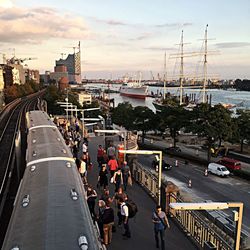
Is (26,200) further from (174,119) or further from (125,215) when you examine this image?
(174,119)

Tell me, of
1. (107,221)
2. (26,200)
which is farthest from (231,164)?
(26,200)

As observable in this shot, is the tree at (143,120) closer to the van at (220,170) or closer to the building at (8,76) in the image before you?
the van at (220,170)

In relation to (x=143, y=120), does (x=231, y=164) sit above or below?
below

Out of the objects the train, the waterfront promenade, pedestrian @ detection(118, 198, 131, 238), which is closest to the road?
the waterfront promenade

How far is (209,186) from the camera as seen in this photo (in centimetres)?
3597

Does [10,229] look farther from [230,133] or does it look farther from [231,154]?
[231,154]

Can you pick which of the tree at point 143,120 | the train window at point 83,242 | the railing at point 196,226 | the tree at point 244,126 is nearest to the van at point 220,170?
the tree at point 244,126

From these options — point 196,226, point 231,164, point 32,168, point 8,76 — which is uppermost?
point 8,76

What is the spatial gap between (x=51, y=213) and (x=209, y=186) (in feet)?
101

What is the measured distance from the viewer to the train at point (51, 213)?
20.9 ft

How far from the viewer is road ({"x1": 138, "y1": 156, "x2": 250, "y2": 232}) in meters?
31.6

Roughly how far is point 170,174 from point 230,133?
11.7 meters

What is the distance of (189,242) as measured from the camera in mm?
10219

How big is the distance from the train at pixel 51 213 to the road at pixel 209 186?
1935 centimetres
